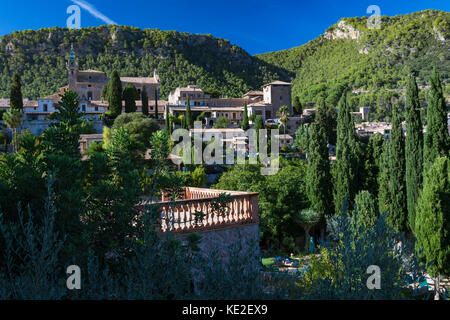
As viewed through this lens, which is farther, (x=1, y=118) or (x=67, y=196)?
(x=1, y=118)

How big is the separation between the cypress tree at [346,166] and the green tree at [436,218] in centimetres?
703

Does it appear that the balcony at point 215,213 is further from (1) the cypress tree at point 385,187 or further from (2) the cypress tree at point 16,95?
(2) the cypress tree at point 16,95

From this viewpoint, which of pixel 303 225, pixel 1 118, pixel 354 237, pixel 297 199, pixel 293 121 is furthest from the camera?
pixel 293 121

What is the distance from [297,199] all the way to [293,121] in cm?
3491

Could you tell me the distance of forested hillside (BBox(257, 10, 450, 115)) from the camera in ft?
309

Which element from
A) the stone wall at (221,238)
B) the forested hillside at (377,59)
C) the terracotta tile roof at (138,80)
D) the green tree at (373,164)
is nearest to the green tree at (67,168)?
the stone wall at (221,238)

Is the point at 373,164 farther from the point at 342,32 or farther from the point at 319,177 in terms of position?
the point at 342,32

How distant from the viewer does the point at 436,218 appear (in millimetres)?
15422

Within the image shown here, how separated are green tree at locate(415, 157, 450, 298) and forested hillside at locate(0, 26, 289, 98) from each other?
78.8 metres

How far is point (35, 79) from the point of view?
9631 cm

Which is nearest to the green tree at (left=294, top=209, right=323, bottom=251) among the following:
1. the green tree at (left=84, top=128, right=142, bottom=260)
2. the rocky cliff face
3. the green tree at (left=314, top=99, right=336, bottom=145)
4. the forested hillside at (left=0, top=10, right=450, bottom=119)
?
the green tree at (left=84, top=128, right=142, bottom=260)

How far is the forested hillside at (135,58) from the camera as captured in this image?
99.9 meters
